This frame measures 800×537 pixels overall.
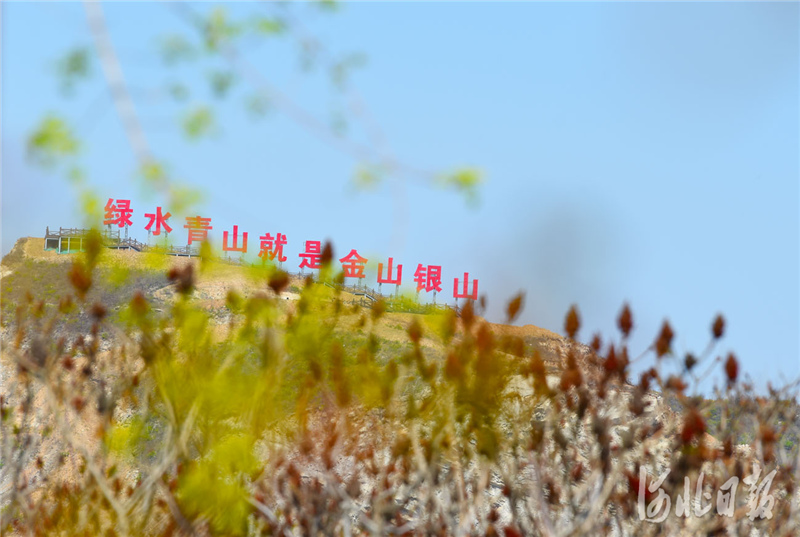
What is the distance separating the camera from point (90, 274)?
3.77 metres

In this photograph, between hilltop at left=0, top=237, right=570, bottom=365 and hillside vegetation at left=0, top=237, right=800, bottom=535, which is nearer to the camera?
hillside vegetation at left=0, top=237, right=800, bottom=535

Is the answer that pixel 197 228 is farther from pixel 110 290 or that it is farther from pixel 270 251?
pixel 110 290

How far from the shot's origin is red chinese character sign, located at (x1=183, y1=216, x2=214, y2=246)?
3707mm

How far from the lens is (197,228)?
4059mm

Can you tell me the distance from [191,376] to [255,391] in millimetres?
338

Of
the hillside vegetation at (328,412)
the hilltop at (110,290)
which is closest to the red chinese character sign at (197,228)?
the hillside vegetation at (328,412)

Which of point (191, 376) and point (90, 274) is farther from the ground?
point (90, 274)

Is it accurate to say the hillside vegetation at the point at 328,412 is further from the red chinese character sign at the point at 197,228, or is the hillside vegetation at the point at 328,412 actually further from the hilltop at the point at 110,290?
the hilltop at the point at 110,290

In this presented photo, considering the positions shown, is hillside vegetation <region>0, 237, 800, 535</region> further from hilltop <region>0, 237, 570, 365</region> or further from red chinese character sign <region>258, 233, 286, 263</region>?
hilltop <region>0, 237, 570, 365</region>

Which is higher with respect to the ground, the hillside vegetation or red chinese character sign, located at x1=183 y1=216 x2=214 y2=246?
red chinese character sign, located at x1=183 y1=216 x2=214 y2=246

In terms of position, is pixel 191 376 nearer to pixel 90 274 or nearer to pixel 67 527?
pixel 90 274

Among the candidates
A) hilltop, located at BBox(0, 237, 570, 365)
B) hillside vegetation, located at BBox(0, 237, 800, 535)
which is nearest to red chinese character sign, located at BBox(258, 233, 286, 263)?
hillside vegetation, located at BBox(0, 237, 800, 535)

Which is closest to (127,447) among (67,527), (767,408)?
(67,527)

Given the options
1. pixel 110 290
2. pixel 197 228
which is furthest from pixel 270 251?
pixel 110 290
